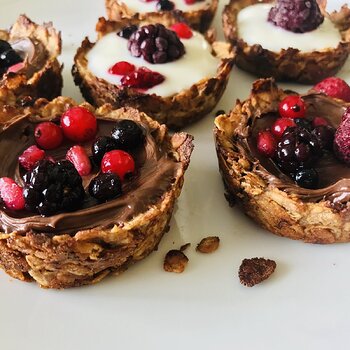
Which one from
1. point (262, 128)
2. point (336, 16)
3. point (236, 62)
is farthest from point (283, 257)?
point (336, 16)

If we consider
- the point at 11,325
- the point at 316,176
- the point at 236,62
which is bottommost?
the point at 11,325

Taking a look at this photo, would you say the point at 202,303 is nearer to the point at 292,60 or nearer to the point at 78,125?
the point at 78,125

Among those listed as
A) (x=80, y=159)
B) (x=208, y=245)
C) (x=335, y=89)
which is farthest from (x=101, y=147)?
(x=335, y=89)

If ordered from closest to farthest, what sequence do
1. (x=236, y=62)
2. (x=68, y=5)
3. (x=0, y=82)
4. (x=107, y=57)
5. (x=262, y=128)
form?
(x=262, y=128)
(x=0, y=82)
(x=107, y=57)
(x=236, y=62)
(x=68, y=5)

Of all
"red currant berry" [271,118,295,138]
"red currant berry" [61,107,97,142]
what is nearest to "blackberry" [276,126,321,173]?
"red currant berry" [271,118,295,138]

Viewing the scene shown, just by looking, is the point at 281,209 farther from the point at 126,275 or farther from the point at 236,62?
the point at 236,62
